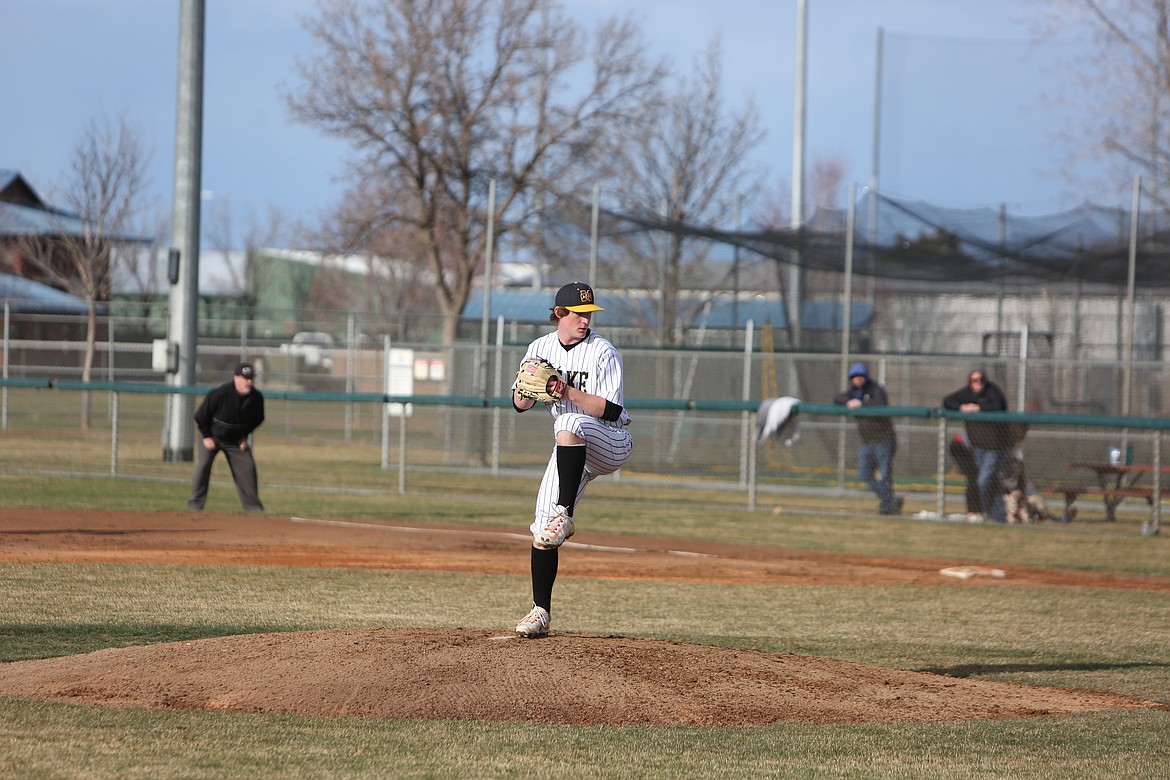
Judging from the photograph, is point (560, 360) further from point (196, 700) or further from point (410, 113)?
point (410, 113)

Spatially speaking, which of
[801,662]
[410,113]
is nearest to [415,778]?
[801,662]

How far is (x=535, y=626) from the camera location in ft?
20.5

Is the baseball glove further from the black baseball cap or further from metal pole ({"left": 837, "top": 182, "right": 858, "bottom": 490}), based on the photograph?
metal pole ({"left": 837, "top": 182, "right": 858, "bottom": 490})

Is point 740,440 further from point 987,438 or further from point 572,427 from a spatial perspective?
point 572,427

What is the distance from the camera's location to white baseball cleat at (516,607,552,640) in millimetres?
6230

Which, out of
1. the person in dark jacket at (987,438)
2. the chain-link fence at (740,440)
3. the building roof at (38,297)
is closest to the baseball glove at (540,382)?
the chain-link fence at (740,440)

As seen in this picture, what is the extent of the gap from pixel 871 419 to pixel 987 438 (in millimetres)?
1399

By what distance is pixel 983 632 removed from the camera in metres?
8.23

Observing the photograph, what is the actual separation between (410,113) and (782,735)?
79.3ft

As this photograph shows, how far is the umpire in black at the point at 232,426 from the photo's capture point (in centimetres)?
1312

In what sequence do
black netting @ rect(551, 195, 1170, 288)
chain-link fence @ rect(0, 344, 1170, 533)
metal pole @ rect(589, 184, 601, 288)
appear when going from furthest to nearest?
metal pole @ rect(589, 184, 601, 288) → black netting @ rect(551, 195, 1170, 288) → chain-link fence @ rect(0, 344, 1170, 533)

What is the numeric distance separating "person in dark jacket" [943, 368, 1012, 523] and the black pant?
27.1ft

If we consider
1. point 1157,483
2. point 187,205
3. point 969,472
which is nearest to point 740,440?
point 969,472

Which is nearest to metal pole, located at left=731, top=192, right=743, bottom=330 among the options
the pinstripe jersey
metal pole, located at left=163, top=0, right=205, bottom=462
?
metal pole, located at left=163, top=0, right=205, bottom=462
